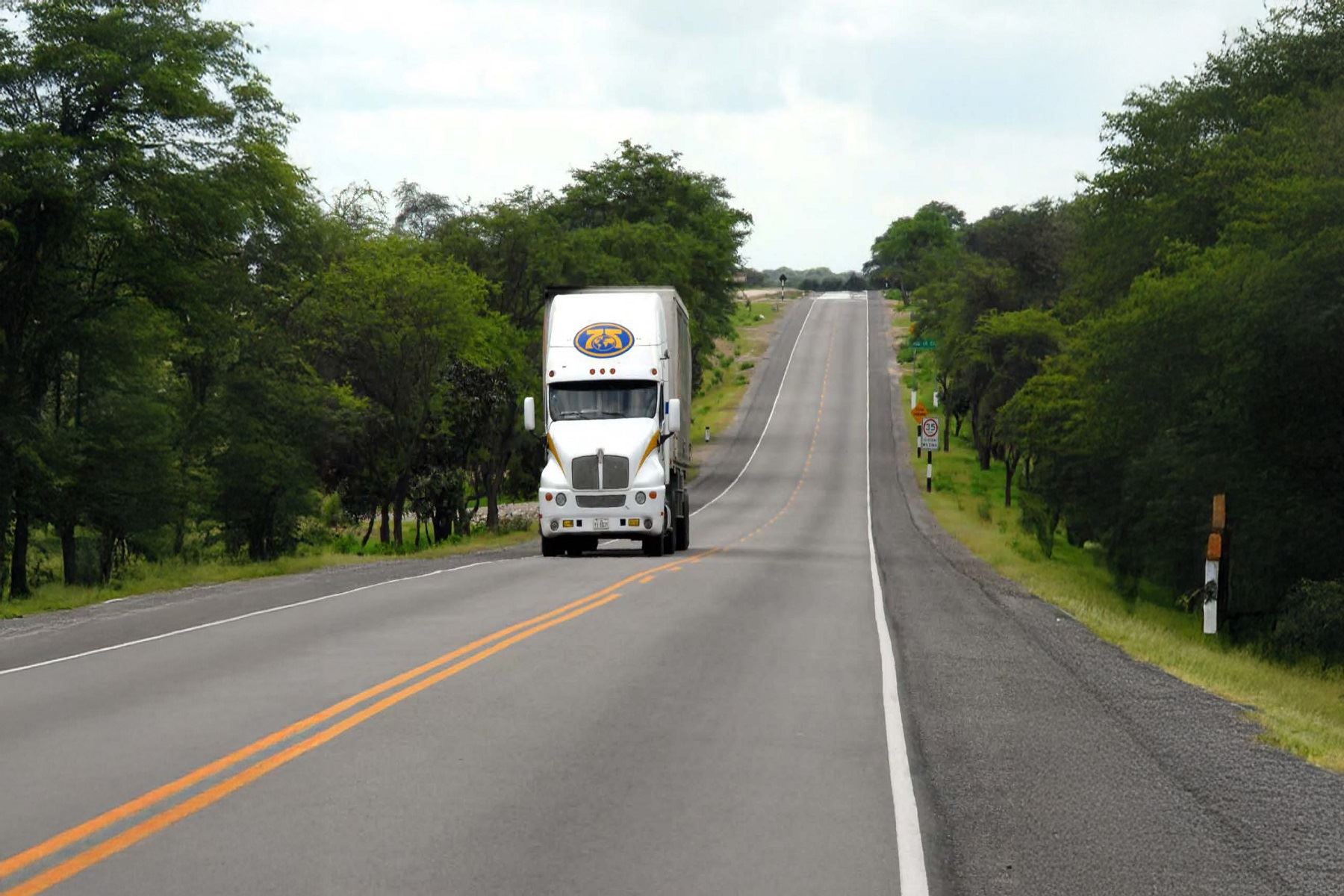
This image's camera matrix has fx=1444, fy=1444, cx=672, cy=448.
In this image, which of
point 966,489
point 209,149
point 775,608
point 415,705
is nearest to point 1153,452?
point 775,608

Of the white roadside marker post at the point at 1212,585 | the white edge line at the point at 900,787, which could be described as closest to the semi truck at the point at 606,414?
the white edge line at the point at 900,787

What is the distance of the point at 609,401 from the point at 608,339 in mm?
1163

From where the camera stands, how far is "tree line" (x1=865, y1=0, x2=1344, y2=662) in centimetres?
2928

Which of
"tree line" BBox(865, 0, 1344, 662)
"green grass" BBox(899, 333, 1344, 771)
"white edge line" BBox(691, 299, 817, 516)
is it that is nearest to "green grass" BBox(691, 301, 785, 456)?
"white edge line" BBox(691, 299, 817, 516)

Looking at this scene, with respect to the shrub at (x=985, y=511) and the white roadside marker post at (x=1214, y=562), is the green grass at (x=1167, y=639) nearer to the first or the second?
the shrub at (x=985, y=511)

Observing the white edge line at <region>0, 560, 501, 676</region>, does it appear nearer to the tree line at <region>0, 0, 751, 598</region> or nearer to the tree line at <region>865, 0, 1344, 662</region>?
the tree line at <region>0, 0, 751, 598</region>

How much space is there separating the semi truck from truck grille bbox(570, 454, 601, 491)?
14 mm

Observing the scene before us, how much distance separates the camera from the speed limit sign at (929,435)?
194ft

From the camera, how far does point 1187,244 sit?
36594 millimetres

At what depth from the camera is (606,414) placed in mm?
27141

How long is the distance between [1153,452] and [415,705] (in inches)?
1101

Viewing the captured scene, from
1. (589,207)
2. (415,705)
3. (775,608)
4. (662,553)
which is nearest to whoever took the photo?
(415,705)

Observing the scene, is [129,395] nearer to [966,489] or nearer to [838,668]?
[838,668]

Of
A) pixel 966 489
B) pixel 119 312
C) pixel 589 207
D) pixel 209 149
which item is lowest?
pixel 966 489
